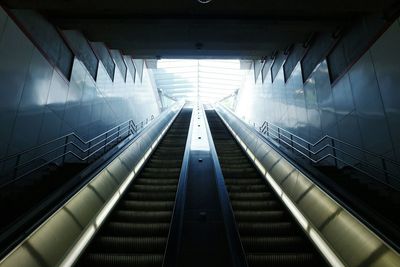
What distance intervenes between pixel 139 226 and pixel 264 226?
1888 mm

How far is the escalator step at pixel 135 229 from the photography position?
4.29 metres

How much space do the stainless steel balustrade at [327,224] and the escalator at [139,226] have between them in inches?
77.2

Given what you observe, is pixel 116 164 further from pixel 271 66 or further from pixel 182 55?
pixel 271 66


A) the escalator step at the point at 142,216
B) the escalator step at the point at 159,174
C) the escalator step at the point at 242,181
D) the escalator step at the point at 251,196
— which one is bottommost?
the escalator step at the point at 142,216

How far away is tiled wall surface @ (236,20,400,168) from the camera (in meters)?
6.01

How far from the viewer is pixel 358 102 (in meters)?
7.26

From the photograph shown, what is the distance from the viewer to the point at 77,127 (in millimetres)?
9000

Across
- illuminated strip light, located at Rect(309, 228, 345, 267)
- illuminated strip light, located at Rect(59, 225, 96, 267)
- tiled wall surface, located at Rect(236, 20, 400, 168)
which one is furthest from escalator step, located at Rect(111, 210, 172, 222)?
tiled wall surface, located at Rect(236, 20, 400, 168)

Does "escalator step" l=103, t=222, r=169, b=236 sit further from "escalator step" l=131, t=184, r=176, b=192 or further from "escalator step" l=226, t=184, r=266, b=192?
"escalator step" l=226, t=184, r=266, b=192

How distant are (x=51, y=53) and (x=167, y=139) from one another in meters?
5.11

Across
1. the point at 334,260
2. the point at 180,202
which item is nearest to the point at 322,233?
the point at 334,260

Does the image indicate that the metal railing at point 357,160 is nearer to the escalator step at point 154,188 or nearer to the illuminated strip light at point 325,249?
the illuminated strip light at point 325,249

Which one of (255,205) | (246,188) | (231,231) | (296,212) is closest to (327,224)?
(296,212)

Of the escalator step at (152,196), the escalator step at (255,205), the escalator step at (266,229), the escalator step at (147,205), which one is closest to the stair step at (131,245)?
the escalator step at (147,205)
